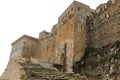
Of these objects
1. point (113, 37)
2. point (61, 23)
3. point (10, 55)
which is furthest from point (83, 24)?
point (10, 55)

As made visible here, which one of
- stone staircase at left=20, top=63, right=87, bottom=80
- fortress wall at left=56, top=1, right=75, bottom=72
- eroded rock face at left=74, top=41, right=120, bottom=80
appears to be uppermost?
fortress wall at left=56, top=1, right=75, bottom=72

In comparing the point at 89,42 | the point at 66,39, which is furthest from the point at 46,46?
the point at 89,42

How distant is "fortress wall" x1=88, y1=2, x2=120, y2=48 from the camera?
619 inches

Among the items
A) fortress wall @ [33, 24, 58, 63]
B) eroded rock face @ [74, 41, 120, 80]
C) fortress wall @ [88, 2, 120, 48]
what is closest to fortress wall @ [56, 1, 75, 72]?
eroded rock face @ [74, 41, 120, 80]

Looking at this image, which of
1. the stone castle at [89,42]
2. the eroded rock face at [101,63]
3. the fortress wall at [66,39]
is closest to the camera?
the eroded rock face at [101,63]

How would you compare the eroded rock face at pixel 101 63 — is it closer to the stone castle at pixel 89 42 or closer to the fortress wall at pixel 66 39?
the stone castle at pixel 89 42

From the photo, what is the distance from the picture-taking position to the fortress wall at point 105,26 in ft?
51.6

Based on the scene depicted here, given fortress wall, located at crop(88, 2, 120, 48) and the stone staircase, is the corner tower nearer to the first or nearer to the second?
fortress wall, located at crop(88, 2, 120, 48)

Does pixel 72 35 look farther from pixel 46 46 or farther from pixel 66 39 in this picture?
pixel 46 46

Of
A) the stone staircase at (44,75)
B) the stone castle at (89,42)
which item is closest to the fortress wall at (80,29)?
the stone castle at (89,42)

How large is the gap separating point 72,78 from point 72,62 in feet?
28.9

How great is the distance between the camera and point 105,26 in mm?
16719

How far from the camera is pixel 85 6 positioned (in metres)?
19.2

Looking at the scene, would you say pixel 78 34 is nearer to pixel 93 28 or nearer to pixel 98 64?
pixel 93 28
